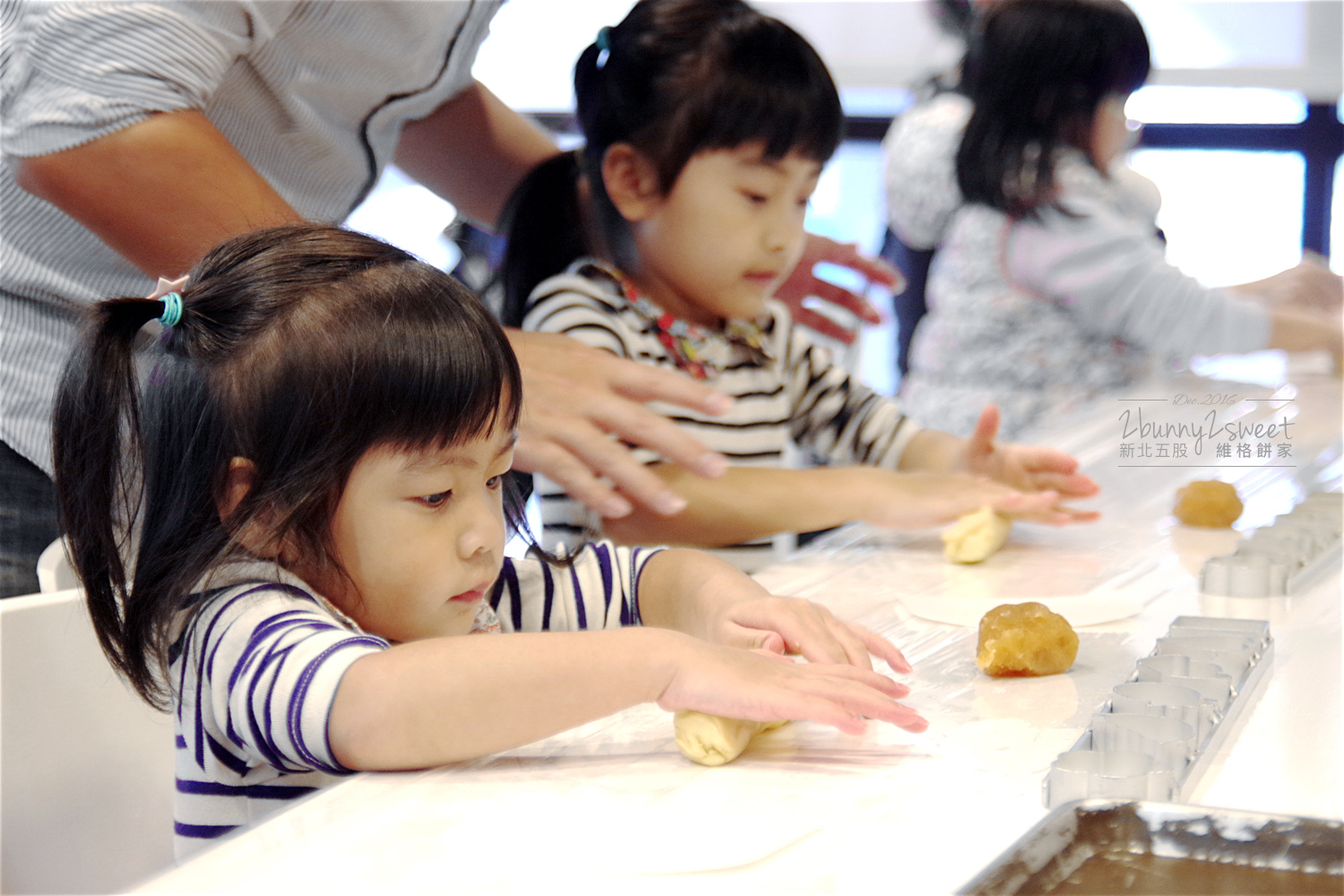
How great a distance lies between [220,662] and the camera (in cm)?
57

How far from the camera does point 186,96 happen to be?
82 centimetres

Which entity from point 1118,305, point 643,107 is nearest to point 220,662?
point 643,107

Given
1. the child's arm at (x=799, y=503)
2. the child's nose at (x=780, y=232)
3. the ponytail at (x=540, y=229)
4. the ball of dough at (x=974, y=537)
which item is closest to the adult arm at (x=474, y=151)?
the ponytail at (x=540, y=229)

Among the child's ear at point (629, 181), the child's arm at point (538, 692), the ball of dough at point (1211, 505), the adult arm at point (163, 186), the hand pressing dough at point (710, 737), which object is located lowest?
the hand pressing dough at point (710, 737)

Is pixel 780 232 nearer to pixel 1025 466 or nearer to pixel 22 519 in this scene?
pixel 1025 466

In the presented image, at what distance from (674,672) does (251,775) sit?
233mm

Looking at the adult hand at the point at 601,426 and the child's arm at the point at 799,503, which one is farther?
the child's arm at the point at 799,503

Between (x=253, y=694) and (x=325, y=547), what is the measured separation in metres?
0.09

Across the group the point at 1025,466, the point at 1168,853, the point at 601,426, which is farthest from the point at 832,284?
the point at 1168,853

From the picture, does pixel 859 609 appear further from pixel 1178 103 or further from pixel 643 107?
pixel 1178 103

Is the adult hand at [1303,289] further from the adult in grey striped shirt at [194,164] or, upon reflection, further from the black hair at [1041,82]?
the adult in grey striped shirt at [194,164]

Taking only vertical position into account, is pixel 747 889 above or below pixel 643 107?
below

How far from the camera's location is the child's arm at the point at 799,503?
41.6 inches

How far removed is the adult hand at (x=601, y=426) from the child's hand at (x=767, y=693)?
0.92 feet
